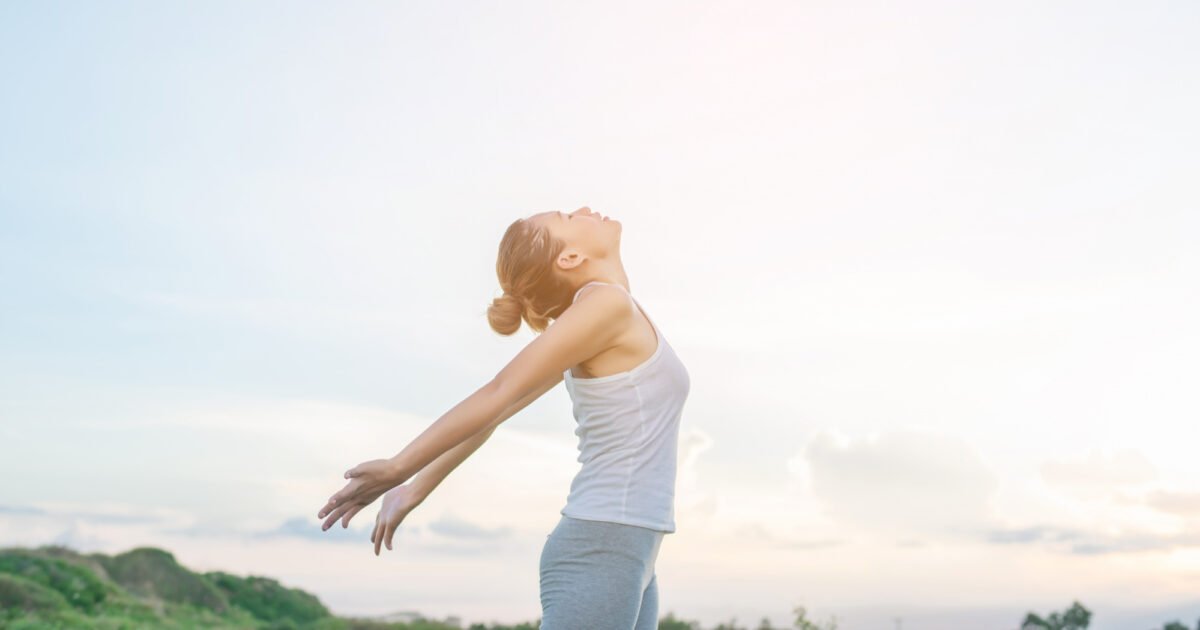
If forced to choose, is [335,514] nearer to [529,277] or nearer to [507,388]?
[507,388]

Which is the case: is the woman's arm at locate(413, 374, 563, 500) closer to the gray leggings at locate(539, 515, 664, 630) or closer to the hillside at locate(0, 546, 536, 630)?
the gray leggings at locate(539, 515, 664, 630)

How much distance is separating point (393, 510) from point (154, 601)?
47.3 ft

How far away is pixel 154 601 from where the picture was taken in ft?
54.6

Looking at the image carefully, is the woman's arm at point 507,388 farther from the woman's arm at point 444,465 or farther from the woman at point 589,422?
the woman's arm at point 444,465

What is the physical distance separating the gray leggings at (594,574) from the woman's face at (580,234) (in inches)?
33.9

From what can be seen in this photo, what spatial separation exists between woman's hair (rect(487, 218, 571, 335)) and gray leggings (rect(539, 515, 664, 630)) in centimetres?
76

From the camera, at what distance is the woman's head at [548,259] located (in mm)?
3764

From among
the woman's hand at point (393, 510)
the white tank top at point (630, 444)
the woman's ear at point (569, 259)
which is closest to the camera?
the white tank top at point (630, 444)

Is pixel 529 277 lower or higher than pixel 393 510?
higher

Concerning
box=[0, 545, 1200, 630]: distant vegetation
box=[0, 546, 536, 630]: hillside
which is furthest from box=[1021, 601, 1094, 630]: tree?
box=[0, 546, 536, 630]: hillside

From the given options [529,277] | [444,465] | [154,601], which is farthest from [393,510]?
[154,601]

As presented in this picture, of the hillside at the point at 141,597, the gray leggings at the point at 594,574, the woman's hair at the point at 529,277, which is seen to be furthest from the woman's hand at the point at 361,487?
the hillside at the point at 141,597

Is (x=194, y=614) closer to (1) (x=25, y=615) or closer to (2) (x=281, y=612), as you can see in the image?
(2) (x=281, y=612)

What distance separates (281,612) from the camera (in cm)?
1881
